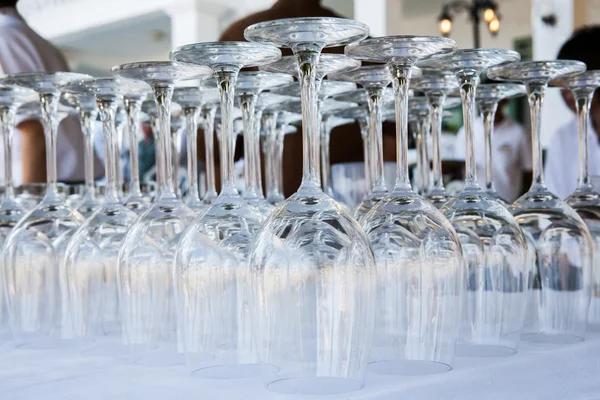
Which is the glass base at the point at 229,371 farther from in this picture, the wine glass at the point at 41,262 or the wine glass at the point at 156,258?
the wine glass at the point at 41,262

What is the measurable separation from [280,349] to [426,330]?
127 mm

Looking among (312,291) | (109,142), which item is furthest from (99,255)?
(312,291)

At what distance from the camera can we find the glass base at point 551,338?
2.44 ft

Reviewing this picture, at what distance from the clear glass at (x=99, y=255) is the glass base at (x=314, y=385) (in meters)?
0.22

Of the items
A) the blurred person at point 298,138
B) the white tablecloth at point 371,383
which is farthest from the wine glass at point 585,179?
the blurred person at point 298,138

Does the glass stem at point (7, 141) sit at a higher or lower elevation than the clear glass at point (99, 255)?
higher

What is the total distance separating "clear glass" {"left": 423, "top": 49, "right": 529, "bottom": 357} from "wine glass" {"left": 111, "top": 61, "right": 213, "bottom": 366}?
0.75ft

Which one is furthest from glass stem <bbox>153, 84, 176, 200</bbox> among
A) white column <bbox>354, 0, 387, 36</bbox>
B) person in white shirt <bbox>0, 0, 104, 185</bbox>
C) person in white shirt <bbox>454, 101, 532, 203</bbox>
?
white column <bbox>354, 0, 387, 36</bbox>

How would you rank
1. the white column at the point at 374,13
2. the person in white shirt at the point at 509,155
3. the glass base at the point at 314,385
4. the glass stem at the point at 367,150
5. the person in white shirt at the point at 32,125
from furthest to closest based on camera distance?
1. the white column at the point at 374,13
2. the person in white shirt at the point at 509,155
3. the person in white shirt at the point at 32,125
4. the glass stem at the point at 367,150
5. the glass base at the point at 314,385

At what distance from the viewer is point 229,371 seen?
64cm

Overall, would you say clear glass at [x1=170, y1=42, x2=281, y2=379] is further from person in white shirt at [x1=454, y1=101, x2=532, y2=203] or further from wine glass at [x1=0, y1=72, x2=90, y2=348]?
person in white shirt at [x1=454, y1=101, x2=532, y2=203]

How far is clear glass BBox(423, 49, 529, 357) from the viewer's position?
72 cm

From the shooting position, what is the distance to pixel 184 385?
23.3 inches

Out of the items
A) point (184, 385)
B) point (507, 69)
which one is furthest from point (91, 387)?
point (507, 69)
